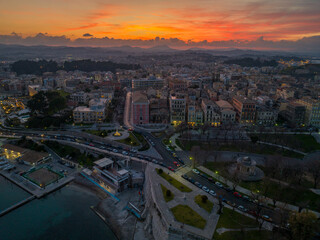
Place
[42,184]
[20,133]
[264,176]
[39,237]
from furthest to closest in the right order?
1. [20,133]
2. [42,184]
3. [264,176]
4. [39,237]

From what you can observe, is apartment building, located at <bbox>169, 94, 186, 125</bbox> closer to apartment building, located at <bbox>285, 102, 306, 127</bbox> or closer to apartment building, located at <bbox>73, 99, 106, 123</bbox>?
apartment building, located at <bbox>73, 99, 106, 123</bbox>

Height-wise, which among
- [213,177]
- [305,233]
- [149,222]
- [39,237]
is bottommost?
[39,237]

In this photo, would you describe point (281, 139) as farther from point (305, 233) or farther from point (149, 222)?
point (149, 222)

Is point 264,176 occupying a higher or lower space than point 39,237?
higher

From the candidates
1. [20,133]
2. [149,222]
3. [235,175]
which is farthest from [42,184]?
[235,175]

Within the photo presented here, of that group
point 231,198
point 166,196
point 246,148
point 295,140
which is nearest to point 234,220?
point 231,198

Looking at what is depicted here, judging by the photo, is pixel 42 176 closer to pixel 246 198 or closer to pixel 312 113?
pixel 246 198

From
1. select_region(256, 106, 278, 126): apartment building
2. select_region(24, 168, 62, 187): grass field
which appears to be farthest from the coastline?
select_region(256, 106, 278, 126): apartment building
